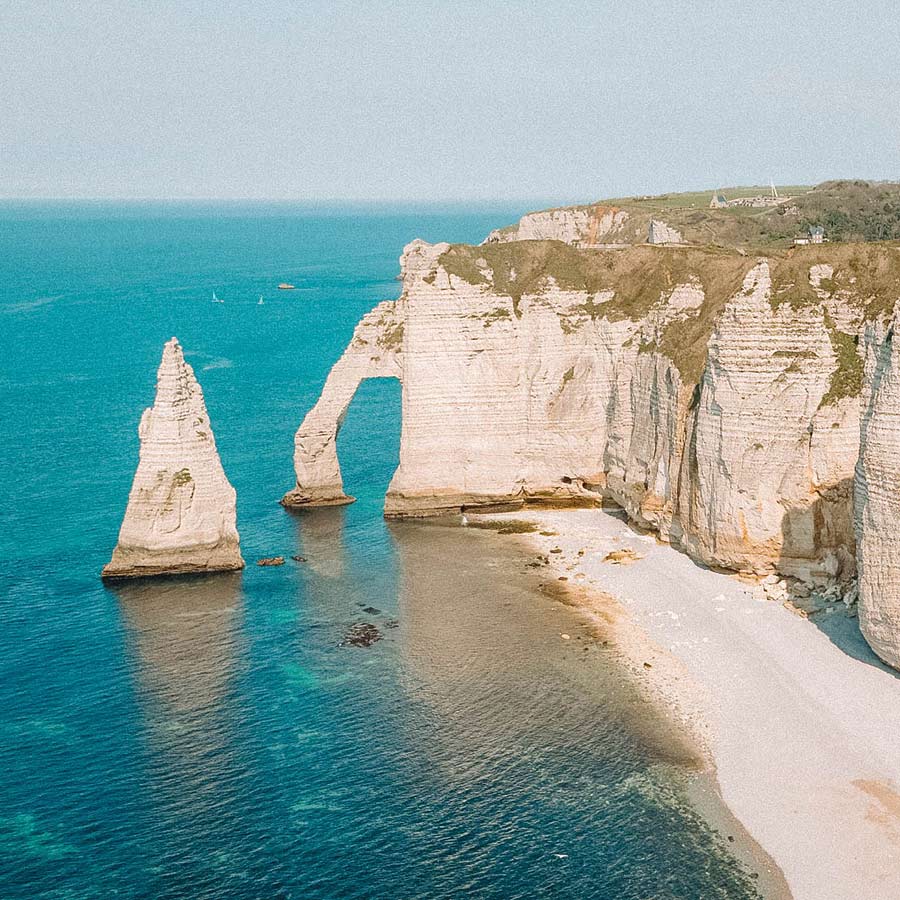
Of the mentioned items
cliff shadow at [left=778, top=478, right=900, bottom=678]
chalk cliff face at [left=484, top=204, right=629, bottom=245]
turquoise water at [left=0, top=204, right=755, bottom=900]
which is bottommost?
turquoise water at [left=0, top=204, right=755, bottom=900]

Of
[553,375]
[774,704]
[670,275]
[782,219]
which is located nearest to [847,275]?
[670,275]

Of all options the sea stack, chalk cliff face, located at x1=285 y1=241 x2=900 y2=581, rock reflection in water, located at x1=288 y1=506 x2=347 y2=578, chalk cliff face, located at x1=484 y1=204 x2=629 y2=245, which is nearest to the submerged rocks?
rock reflection in water, located at x1=288 y1=506 x2=347 y2=578

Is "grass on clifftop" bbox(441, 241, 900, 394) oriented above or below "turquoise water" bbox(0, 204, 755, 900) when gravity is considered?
above

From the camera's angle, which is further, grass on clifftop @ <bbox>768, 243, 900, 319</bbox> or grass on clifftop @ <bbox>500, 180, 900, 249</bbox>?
grass on clifftop @ <bbox>500, 180, 900, 249</bbox>

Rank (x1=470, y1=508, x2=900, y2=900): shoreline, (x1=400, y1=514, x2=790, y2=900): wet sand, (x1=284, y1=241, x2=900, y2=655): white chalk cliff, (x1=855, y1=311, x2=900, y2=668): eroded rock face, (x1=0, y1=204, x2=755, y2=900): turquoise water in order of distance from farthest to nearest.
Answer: (x1=284, y1=241, x2=900, y2=655): white chalk cliff → (x1=855, y1=311, x2=900, y2=668): eroded rock face → (x1=400, y1=514, x2=790, y2=900): wet sand → (x1=470, y1=508, x2=900, y2=900): shoreline → (x1=0, y1=204, x2=755, y2=900): turquoise water

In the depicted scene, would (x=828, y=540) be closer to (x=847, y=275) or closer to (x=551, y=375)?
(x=847, y=275)

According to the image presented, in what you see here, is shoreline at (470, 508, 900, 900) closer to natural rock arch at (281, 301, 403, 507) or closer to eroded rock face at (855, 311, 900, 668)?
eroded rock face at (855, 311, 900, 668)
